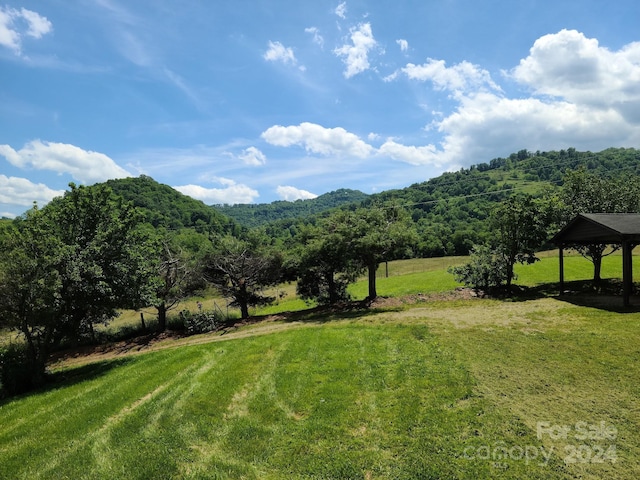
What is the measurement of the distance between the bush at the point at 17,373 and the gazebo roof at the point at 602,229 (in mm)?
23102

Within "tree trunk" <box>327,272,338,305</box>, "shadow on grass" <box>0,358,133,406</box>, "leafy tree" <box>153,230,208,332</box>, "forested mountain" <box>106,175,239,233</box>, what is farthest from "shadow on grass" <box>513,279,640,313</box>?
"forested mountain" <box>106,175,239,233</box>

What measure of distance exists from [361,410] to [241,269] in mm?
15724

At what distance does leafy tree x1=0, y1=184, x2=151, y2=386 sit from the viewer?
11016 millimetres

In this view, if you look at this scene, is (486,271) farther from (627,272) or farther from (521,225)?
(627,272)

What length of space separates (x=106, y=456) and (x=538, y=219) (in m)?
21.5

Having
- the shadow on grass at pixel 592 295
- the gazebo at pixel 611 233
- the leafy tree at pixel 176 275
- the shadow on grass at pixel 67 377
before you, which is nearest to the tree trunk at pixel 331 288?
the leafy tree at pixel 176 275

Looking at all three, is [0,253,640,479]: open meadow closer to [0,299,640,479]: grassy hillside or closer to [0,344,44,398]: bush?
[0,299,640,479]: grassy hillside

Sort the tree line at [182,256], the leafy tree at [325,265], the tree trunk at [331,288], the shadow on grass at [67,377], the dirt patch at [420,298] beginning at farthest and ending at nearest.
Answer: the tree trunk at [331,288] < the dirt patch at [420,298] < the leafy tree at [325,265] < the tree line at [182,256] < the shadow on grass at [67,377]

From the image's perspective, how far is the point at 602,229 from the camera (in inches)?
614

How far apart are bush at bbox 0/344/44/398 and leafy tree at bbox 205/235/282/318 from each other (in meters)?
9.90

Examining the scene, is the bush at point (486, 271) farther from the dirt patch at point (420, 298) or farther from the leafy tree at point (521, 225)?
the dirt patch at point (420, 298)

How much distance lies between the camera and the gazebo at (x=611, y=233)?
14.5 m

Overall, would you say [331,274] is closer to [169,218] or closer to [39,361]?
[39,361]

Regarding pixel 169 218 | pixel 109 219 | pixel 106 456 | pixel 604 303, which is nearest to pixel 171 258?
pixel 109 219
